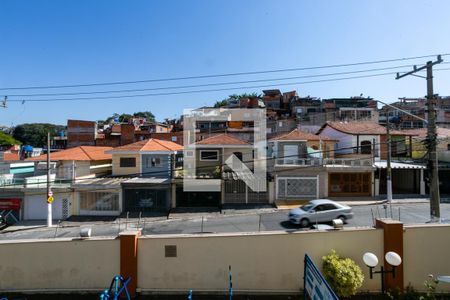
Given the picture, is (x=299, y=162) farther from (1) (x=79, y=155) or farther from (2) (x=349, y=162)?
(1) (x=79, y=155)

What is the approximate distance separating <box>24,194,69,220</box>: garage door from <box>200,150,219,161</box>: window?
12.1m

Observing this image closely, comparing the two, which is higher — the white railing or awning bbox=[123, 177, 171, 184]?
the white railing

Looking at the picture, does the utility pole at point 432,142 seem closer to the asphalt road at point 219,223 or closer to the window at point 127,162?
the asphalt road at point 219,223

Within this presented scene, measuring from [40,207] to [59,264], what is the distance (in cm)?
Answer: 1854

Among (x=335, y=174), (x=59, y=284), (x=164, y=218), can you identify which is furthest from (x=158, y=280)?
(x=335, y=174)

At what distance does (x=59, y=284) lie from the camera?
30.6 feet

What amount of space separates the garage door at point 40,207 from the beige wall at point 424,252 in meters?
24.5

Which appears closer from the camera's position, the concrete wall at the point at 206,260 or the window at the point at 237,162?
the concrete wall at the point at 206,260

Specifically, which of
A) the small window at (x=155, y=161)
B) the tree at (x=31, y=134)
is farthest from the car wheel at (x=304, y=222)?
the tree at (x=31, y=134)

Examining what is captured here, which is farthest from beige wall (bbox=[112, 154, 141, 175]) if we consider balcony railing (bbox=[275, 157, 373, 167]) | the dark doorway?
balcony railing (bbox=[275, 157, 373, 167])

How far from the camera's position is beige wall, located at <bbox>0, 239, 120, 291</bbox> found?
929 cm

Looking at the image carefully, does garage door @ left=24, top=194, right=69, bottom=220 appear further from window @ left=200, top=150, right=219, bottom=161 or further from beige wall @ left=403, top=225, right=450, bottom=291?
beige wall @ left=403, top=225, right=450, bottom=291

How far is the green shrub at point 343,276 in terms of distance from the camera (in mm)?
8405

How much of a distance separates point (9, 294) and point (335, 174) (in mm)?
24658
